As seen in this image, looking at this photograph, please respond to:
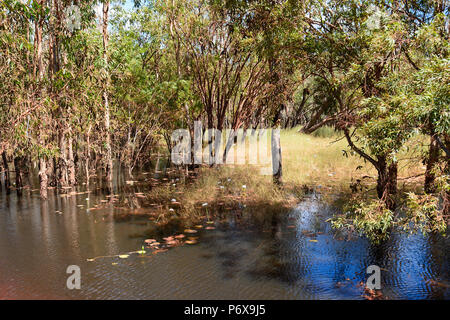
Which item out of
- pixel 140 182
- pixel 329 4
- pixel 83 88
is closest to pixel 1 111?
pixel 83 88

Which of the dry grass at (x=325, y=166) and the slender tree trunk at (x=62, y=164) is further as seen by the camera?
the dry grass at (x=325, y=166)

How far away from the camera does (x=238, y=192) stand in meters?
14.3

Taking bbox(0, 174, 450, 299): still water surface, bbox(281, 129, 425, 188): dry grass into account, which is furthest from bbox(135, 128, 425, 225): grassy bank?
bbox(0, 174, 450, 299): still water surface

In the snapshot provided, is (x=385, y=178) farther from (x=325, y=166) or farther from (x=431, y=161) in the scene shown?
(x=325, y=166)

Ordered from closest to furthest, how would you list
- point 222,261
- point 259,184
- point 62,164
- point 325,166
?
point 222,261 → point 259,184 → point 62,164 → point 325,166

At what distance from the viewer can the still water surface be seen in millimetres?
6508

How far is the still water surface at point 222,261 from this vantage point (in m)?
6.51

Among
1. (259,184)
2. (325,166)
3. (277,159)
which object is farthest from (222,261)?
(325,166)

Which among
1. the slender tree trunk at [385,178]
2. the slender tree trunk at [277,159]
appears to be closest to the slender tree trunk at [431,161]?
the slender tree trunk at [385,178]

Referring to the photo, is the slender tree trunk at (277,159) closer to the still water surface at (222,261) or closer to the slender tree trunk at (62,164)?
the still water surface at (222,261)

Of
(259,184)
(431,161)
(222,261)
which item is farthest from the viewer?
(259,184)

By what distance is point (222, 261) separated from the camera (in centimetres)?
780

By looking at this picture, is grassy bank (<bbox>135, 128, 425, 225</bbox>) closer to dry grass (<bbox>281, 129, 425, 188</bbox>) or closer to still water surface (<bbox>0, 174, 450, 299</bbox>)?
dry grass (<bbox>281, 129, 425, 188</bbox>)

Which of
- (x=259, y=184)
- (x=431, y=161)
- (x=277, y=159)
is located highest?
(x=277, y=159)
